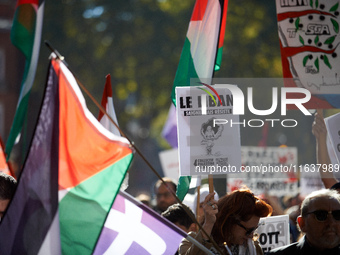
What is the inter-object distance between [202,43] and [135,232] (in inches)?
73.4

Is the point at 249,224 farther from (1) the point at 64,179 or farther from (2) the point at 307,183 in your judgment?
(2) the point at 307,183

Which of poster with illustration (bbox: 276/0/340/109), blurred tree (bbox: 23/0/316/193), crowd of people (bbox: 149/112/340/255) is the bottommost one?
crowd of people (bbox: 149/112/340/255)

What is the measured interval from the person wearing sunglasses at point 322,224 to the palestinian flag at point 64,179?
1113mm

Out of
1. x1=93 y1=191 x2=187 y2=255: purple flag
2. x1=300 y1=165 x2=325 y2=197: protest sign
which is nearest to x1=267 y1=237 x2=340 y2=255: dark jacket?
x1=93 y1=191 x2=187 y2=255: purple flag

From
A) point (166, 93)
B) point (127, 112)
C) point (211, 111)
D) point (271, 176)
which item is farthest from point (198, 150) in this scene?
point (127, 112)

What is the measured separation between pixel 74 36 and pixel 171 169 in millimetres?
22417

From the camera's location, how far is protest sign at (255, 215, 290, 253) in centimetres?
572

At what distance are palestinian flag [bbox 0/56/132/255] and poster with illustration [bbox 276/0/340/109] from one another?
2.35 meters

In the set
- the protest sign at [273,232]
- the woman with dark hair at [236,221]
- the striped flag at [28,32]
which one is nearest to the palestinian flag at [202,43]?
the protest sign at [273,232]

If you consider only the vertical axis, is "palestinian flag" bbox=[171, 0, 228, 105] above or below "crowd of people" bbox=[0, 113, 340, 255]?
above

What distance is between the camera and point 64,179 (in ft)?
13.3

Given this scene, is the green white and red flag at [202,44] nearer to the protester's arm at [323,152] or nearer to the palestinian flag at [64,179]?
the protester's arm at [323,152]

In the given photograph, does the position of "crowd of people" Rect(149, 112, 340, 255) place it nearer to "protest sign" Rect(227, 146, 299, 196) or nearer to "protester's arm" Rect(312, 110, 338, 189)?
"protester's arm" Rect(312, 110, 338, 189)

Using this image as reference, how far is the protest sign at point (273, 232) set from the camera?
5.72 metres
